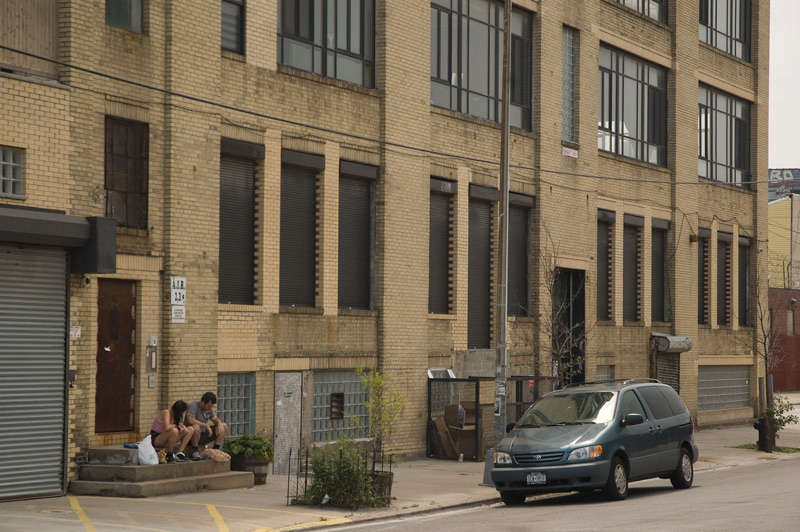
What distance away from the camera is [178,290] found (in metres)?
18.1

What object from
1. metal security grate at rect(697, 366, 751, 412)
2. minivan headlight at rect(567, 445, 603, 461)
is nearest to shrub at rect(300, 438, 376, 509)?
minivan headlight at rect(567, 445, 603, 461)

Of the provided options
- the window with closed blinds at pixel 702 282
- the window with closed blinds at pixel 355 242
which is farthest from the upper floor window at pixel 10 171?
the window with closed blinds at pixel 702 282

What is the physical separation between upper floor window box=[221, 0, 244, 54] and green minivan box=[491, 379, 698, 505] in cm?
812

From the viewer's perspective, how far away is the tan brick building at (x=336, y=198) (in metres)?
16.6

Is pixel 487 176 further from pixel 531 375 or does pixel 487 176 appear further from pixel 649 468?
pixel 649 468

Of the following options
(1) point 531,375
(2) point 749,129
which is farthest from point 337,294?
(2) point 749,129

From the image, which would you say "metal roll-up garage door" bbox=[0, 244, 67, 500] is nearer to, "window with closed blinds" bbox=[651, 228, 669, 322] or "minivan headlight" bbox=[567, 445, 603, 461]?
"minivan headlight" bbox=[567, 445, 603, 461]

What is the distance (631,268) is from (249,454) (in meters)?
17.1

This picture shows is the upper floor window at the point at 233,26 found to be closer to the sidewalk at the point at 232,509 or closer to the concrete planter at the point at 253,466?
the concrete planter at the point at 253,466

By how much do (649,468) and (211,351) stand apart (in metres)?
7.23

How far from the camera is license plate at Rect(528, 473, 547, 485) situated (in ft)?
52.4

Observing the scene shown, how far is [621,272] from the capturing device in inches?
1229

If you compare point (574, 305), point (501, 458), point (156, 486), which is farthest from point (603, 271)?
point (156, 486)

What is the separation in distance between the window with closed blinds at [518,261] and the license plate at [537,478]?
36.4 ft
